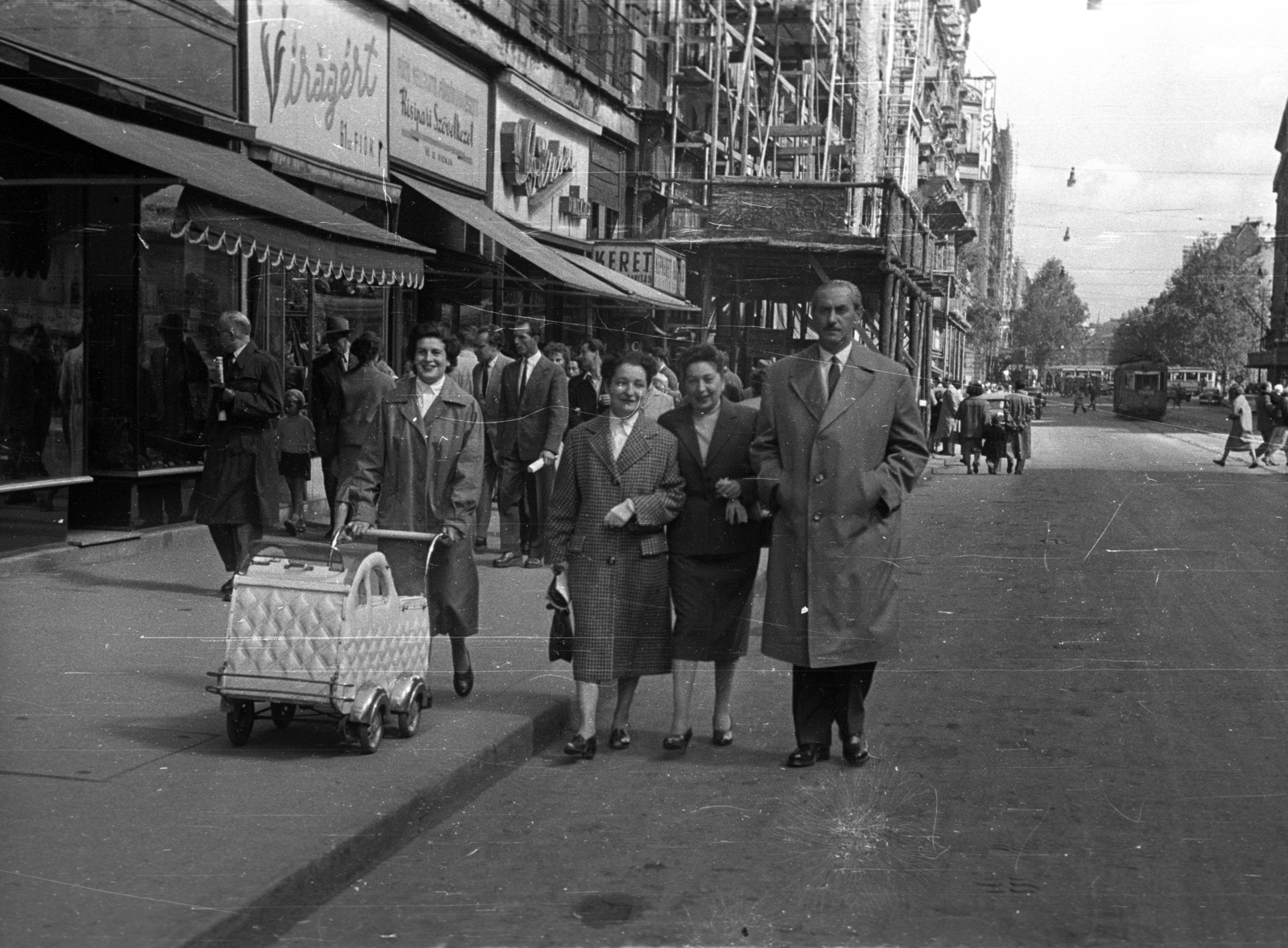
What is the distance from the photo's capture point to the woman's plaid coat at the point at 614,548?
20.9 ft

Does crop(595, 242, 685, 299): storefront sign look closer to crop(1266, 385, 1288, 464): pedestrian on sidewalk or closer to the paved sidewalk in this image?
the paved sidewalk

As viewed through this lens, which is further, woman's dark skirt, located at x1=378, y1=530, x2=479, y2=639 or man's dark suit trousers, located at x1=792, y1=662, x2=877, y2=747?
woman's dark skirt, located at x1=378, y1=530, x2=479, y2=639

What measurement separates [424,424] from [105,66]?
5989 mm

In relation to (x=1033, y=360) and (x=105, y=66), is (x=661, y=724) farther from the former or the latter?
(x=1033, y=360)

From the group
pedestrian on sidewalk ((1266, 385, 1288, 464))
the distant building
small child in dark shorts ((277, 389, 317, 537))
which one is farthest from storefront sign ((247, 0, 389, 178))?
pedestrian on sidewalk ((1266, 385, 1288, 464))

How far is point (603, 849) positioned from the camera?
5109 mm

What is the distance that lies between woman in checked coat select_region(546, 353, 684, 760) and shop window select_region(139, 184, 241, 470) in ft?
20.6

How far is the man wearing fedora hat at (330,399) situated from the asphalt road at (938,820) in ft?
Result: 13.2

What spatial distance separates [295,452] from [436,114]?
6334mm

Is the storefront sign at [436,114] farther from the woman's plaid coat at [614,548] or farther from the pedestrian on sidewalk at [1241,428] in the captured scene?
the pedestrian on sidewalk at [1241,428]

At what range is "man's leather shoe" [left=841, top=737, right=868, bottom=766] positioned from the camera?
6245 mm

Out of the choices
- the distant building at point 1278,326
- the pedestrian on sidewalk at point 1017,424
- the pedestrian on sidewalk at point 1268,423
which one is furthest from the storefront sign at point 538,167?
the pedestrian on sidewalk at point 1268,423

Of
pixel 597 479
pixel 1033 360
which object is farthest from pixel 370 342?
pixel 1033 360

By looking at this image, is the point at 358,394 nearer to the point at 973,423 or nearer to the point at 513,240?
the point at 513,240
